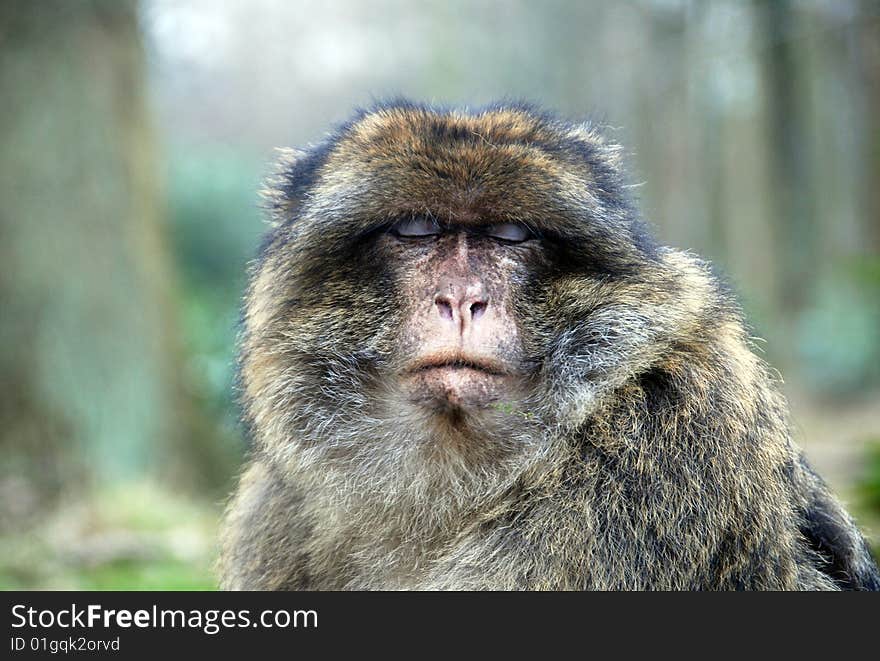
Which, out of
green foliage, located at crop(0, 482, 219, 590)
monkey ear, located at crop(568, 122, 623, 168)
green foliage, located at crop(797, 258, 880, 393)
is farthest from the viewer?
green foliage, located at crop(797, 258, 880, 393)

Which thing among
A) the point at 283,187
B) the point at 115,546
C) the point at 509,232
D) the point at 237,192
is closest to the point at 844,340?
the point at 237,192

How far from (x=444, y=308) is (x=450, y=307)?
0.08 ft

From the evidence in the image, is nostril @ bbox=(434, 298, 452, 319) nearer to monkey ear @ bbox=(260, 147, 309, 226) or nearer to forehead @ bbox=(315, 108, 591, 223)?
forehead @ bbox=(315, 108, 591, 223)

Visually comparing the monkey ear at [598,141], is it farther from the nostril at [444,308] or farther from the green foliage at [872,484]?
the green foliage at [872,484]

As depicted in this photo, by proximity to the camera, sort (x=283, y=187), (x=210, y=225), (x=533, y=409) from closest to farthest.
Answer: (x=533, y=409) → (x=283, y=187) → (x=210, y=225)

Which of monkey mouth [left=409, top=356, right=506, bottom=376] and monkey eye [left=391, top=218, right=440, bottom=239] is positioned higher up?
monkey eye [left=391, top=218, right=440, bottom=239]

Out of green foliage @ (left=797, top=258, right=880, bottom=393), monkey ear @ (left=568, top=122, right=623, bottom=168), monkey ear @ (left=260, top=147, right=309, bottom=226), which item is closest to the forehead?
monkey ear @ (left=568, top=122, right=623, bottom=168)

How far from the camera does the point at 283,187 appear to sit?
4.48m

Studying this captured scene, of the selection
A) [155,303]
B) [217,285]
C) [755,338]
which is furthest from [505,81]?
[755,338]

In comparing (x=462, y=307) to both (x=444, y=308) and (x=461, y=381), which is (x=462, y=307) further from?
(x=461, y=381)

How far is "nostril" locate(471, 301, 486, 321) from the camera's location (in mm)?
3496

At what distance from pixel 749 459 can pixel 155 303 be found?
7757 mm

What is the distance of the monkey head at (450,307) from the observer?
11.7 feet
